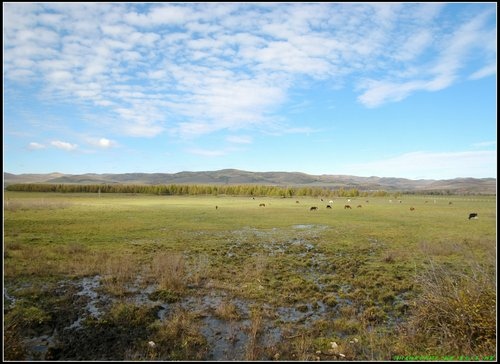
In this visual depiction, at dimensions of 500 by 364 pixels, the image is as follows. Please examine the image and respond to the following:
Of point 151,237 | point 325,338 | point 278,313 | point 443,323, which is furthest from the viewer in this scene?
point 151,237

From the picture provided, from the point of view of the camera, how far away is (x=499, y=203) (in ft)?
17.2

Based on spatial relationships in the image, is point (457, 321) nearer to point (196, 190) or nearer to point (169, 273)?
point (169, 273)

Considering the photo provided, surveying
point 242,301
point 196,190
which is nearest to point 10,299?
point 242,301

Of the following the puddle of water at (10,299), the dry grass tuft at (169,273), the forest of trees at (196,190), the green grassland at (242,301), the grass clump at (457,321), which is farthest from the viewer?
the forest of trees at (196,190)

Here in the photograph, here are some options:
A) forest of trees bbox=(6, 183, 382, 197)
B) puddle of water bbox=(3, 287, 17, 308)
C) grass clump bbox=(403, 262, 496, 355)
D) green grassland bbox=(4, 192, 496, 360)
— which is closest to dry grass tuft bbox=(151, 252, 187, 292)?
green grassland bbox=(4, 192, 496, 360)

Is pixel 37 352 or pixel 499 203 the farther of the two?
pixel 37 352

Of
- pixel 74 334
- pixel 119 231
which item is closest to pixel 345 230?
pixel 119 231

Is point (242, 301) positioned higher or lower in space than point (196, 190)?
lower

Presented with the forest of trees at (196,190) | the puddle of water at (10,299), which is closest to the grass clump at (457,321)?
the puddle of water at (10,299)

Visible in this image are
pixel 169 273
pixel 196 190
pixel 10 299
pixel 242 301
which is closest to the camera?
pixel 10 299

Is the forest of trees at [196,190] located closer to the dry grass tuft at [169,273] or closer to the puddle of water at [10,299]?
the dry grass tuft at [169,273]

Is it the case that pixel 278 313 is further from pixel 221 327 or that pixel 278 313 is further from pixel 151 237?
pixel 151 237

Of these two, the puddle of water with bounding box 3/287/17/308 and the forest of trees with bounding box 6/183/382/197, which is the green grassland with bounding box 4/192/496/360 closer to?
the puddle of water with bounding box 3/287/17/308

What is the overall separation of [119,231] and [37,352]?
21.5 m
